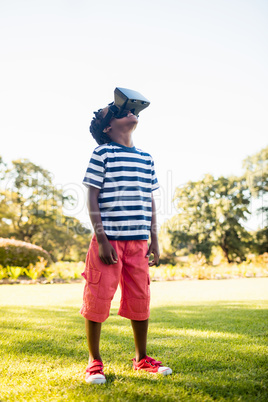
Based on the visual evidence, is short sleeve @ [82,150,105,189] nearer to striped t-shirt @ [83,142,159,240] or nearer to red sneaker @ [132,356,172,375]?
striped t-shirt @ [83,142,159,240]

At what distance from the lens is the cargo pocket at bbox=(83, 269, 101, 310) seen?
7.00ft

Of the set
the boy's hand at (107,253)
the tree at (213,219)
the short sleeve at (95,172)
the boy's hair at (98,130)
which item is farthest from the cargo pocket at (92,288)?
the tree at (213,219)

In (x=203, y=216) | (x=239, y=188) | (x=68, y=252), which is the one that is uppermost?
(x=239, y=188)

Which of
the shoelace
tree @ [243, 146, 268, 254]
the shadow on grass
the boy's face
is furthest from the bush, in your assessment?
tree @ [243, 146, 268, 254]

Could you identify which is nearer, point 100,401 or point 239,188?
point 100,401

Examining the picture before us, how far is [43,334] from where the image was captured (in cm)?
317

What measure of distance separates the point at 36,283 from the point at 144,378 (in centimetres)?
904

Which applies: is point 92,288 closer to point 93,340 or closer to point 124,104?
point 93,340

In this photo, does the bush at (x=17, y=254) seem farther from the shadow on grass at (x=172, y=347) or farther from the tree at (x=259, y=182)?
the tree at (x=259, y=182)

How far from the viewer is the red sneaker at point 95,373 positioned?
1.91m

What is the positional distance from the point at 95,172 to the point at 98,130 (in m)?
0.52

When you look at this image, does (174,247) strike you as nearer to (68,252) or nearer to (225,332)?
(68,252)

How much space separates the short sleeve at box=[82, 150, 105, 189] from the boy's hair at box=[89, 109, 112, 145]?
380mm

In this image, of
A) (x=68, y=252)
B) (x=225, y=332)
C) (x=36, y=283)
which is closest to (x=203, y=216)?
(x=68, y=252)
